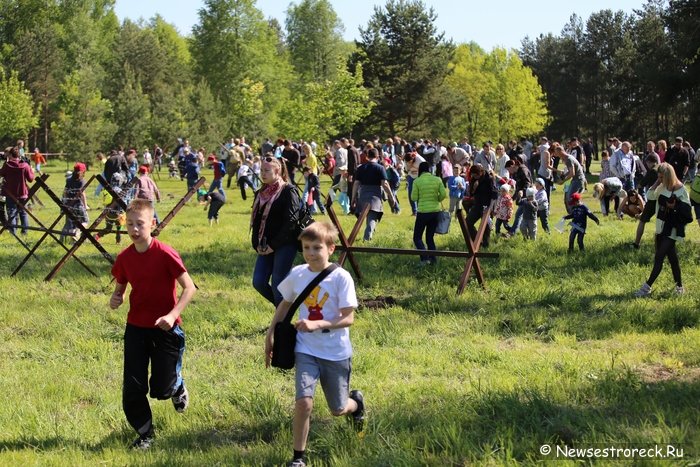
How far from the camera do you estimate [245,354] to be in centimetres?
818

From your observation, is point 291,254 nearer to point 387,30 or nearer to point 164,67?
point 387,30

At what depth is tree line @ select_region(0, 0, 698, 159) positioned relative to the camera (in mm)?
49469

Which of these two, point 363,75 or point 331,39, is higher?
point 331,39

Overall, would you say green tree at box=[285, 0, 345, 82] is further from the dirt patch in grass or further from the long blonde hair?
the dirt patch in grass

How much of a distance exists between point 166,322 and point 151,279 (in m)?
0.41

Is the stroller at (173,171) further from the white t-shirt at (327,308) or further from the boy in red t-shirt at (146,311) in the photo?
the white t-shirt at (327,308)

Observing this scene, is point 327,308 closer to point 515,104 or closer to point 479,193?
point 479,193

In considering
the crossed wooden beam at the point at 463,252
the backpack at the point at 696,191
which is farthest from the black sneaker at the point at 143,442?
the backpack at the point at 696,191

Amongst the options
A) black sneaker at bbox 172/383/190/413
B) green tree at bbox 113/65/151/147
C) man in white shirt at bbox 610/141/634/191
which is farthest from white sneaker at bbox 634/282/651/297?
green tree at bbox 113/65/151/147

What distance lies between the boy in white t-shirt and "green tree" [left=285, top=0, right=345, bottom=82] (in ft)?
240

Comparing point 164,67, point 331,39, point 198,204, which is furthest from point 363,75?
point 198,204

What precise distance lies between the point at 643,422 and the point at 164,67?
6422cm

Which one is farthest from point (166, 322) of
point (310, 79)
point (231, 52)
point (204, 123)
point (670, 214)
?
point (310, 79)

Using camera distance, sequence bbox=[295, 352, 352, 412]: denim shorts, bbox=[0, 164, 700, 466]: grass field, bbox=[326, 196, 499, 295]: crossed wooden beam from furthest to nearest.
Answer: bbox=[326, 196, 499, 295]: crossed wooden beam < bbox=[0, 164, 700, 466]: grass field < bbox=[295, 352, 352, 412]: denim shorts
